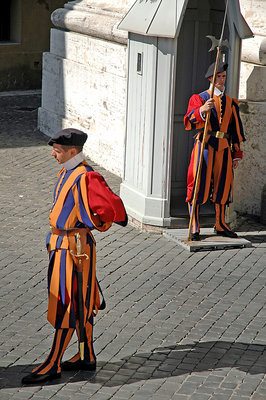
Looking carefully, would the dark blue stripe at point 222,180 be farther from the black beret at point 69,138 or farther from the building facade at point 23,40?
the building facade at point 23,40

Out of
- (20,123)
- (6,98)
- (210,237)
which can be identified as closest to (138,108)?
(210,237)

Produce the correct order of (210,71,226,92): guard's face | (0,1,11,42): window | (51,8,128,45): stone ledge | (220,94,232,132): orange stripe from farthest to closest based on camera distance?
(0,1,11,42): window, (51,8,128,45): stone ledge, (220,94,232,132): orange stripe, (210,71,226,92): guard's face

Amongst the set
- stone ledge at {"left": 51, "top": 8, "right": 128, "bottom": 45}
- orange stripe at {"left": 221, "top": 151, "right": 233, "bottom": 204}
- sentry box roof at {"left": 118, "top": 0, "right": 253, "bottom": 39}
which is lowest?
orange stripe at {"left": 221, "top": 151, "right": 233, "bottom": 204}

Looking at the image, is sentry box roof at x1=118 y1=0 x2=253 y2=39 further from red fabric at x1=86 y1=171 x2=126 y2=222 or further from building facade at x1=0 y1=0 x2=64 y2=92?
building facade at x1=0 y1=0 x2=64 y2=92

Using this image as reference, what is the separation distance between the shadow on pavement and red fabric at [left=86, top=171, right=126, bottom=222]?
1069 mm

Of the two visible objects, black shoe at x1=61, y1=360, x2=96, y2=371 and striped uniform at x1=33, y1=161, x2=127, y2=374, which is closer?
striped uniform at x1=33, y1=161, x2=127, y2=374

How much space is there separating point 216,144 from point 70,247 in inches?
129

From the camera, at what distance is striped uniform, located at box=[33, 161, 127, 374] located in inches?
217

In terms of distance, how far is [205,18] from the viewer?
945cm

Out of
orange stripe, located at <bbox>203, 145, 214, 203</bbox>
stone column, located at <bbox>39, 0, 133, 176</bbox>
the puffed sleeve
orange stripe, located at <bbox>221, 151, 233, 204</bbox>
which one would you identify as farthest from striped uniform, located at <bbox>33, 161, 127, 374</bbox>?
stone column, located at <bbox>39, 0, 133, 176</bbox>

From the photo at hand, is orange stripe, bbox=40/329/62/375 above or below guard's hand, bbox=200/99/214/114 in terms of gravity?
below

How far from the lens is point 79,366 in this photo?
5.83 m

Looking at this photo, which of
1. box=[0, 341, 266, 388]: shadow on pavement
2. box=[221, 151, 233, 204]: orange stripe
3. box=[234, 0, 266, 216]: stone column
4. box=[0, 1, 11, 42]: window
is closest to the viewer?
box=[0, 341, 266, 388]: shadow on pavement

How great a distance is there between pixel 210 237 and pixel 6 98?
8.69 metres
